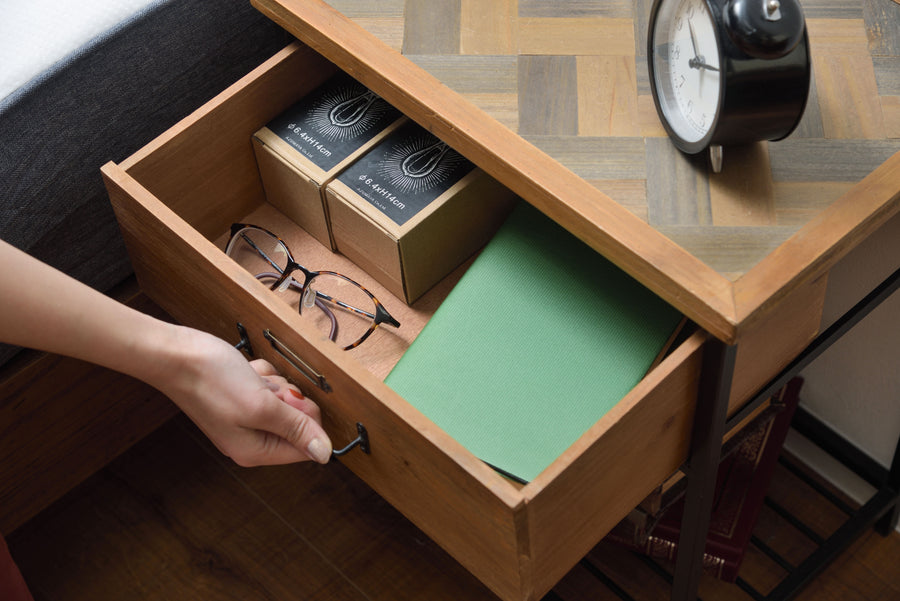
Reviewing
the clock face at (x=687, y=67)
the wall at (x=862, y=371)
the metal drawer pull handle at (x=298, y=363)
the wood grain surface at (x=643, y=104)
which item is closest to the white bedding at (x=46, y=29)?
the wood grain surface at (x=643, y=104)

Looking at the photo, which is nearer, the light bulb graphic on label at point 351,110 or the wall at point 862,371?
the light bulb graphic on label at point 351,110

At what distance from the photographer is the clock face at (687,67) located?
0.68 meters

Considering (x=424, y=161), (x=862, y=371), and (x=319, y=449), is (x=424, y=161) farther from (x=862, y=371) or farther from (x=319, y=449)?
(x=862, y=371)

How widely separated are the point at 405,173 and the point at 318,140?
9cm

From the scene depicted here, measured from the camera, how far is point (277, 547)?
3.99 ft

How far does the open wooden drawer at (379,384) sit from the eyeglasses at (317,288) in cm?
2

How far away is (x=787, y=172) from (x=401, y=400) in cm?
30

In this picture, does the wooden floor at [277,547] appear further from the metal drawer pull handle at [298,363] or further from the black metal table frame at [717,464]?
the metal drawer pull handle at [298,363]

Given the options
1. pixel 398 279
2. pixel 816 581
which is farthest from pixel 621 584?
pixel 398 279

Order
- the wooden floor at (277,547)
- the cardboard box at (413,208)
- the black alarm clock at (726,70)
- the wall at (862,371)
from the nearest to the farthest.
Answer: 1. the black alarm clock at (726,70)
2. the cardboard box at (413,208)
3. the wall at (862,371)
4. the wooden floor at (277,547)

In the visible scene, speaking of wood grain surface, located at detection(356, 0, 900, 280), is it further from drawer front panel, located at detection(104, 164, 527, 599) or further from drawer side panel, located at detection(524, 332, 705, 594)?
drawer front panel, located at detection(104, 164, 527, 599)

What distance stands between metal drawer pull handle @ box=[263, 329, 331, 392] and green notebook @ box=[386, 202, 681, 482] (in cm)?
6

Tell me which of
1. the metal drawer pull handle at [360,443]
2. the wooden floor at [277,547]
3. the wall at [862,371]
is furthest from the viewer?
the wooden floor at [277,547]

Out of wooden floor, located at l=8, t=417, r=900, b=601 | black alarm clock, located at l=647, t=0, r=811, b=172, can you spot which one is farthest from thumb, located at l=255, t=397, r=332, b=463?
wooden floor, located at l=8, t=417, r=900, b=601
